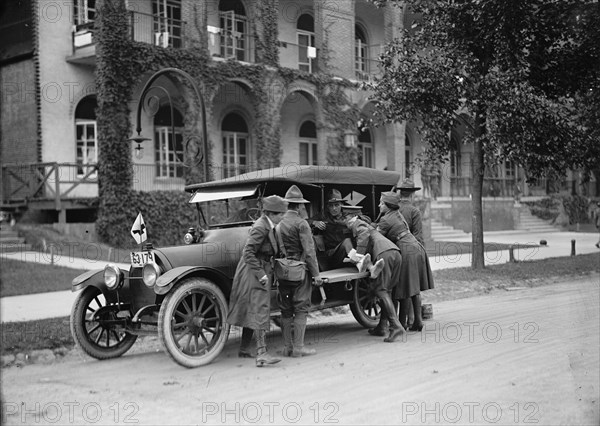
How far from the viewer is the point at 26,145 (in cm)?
2103

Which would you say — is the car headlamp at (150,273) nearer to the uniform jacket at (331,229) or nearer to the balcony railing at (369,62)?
the uniform jacket at (331,229)

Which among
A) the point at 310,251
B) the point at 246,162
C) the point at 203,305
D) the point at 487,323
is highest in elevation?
the point at 246,162

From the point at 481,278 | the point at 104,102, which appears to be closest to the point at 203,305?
the point at 481,278

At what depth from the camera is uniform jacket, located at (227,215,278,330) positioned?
282 inches

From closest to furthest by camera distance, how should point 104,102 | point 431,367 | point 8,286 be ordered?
point 431,367, point 8,286, point 104,102

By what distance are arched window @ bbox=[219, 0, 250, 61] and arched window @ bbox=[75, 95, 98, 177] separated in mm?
5143

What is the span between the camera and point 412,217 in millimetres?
9648

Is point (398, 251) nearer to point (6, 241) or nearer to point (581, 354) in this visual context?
point (581, 354)

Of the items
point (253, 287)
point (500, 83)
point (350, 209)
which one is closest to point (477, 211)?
point (500, 83)

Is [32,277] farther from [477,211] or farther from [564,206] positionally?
[564,206]

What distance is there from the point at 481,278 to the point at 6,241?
12373 mm

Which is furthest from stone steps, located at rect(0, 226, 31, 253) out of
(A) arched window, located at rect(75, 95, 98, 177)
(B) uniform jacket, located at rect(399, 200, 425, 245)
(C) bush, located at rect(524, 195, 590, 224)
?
(C) bush, located at rect(524, 195, 590, 224)

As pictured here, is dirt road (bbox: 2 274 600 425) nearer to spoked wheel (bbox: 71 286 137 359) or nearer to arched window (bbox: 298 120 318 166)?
spoked wheel (bbox: 71 286 137 359)

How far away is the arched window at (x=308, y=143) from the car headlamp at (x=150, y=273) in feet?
67.0
